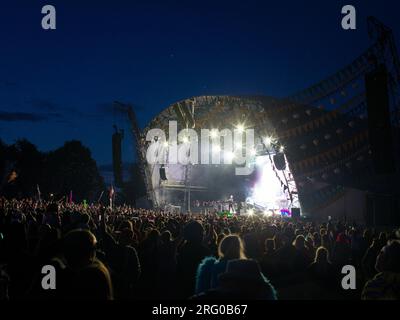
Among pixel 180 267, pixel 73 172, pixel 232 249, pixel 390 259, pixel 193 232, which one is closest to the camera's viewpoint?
pixel 390 259

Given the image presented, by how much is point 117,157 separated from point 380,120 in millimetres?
19088

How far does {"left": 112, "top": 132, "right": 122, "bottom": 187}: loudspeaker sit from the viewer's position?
25.3 m

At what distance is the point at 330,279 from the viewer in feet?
17.1

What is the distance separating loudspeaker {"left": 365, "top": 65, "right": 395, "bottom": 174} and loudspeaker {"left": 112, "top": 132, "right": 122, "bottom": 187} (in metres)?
17.8

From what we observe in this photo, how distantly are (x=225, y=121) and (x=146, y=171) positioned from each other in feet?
30.4

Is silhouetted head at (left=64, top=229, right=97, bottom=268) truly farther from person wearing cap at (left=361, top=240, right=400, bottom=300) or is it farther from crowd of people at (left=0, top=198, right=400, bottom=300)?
person wearing cap at (left=361, top=240, right=400, bottom=300)

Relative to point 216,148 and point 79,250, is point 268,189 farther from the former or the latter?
point 79,250

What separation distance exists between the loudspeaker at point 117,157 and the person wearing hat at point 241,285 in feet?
76.9

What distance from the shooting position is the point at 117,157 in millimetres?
26328

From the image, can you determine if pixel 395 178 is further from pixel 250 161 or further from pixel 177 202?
pixel 177 202

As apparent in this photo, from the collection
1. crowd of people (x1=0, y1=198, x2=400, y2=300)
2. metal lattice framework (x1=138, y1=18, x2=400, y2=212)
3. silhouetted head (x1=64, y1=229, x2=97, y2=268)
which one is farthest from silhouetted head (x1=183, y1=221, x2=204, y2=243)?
metal lattice framework (x1=138, y1=18, x2=400, y2=212)

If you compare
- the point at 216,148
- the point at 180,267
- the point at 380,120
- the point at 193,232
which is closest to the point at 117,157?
the point at 216,148

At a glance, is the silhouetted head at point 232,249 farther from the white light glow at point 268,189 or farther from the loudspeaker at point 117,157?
the white light glow at point 268,189
